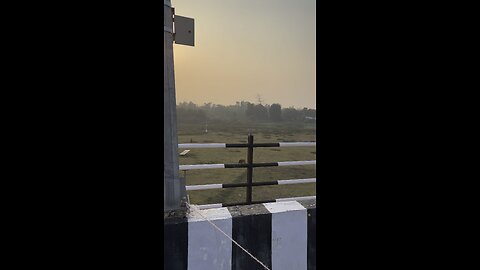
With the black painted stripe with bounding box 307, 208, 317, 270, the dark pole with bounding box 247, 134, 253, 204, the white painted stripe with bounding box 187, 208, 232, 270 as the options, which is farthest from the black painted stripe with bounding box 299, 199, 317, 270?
the dark pole with bounding box 247, 134, 253, 204

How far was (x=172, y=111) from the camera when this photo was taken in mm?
1866

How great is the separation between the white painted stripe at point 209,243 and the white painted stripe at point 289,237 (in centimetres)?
29

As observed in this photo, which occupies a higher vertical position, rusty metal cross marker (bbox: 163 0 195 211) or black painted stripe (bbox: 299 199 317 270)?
rusty metal cross marker (bbox: 163 0 195 211)

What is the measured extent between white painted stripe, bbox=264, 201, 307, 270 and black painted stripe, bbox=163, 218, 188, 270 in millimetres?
523

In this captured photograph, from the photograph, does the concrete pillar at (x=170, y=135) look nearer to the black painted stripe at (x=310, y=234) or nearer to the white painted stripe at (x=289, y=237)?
the white painted stripe at (x=289, y=237)

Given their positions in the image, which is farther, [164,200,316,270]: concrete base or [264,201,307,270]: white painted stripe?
[264,201,307,270]: white painted stripe

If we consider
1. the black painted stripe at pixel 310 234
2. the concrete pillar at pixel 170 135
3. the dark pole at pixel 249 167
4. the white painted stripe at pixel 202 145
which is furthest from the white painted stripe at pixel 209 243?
the dark pole at pixel 249 167

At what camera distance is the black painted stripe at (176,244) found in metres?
1.64

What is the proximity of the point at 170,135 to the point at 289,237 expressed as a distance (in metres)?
0.93

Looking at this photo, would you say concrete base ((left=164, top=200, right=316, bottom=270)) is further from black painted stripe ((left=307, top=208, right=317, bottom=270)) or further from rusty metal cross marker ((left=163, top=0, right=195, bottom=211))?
rusty metal cross marker ((left=163, top=0, right=195, bottom=211))

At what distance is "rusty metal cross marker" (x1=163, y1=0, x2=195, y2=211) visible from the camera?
179cm

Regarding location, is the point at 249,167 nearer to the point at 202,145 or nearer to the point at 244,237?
the point at 202,145

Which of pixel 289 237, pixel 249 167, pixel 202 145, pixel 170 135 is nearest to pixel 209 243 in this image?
pixel 289 237
